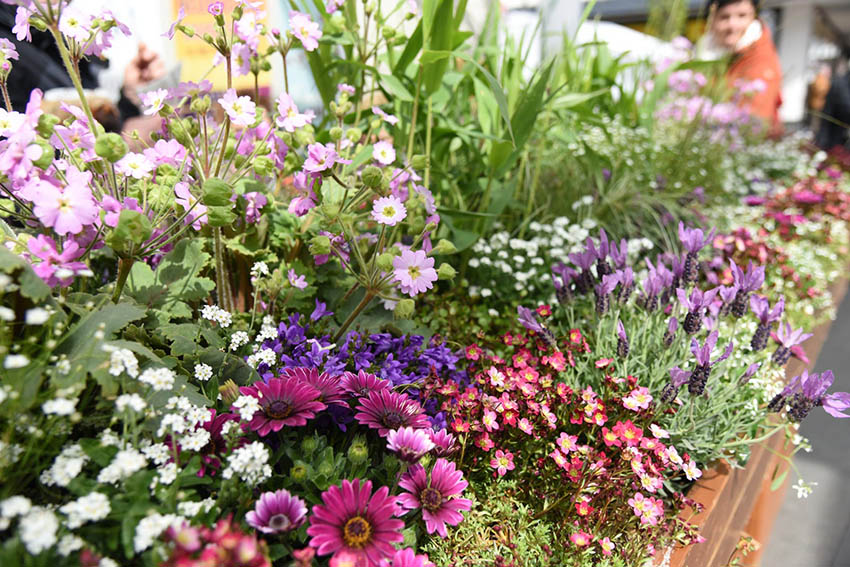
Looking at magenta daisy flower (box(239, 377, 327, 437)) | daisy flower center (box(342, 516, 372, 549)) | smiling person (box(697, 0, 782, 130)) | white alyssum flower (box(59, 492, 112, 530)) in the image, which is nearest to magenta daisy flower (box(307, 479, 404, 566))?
daisy flower center (box(342, 516, 372, 549))

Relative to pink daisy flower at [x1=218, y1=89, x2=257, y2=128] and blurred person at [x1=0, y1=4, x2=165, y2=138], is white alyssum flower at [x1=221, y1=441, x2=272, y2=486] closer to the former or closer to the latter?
pink daisy flower at [x1=218, y1=89, x2=257, y2=128]

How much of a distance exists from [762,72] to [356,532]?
497 centimetres

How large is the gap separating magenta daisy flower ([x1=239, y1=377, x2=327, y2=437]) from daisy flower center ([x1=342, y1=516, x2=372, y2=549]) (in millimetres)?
146

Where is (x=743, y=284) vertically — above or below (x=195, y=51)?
below

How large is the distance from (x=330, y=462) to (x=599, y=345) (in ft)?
2.38

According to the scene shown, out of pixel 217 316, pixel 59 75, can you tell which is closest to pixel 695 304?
pixel 217 316

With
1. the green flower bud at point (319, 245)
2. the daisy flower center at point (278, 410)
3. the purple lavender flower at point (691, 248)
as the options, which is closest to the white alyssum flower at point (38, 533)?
the daisy flower center at point (278, 410)

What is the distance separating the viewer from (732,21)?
4.20 m

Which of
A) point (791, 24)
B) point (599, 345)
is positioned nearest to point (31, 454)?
point (599, 345)

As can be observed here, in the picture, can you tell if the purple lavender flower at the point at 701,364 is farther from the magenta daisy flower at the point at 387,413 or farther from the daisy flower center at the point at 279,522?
the daisy flower center at the point at 279,522

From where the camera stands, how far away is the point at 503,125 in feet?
5.47

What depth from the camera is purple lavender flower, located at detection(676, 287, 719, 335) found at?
3.70 ft

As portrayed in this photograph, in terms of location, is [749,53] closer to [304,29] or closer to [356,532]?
[304,29]

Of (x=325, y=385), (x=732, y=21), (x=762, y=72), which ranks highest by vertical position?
(x=732, y=21)
